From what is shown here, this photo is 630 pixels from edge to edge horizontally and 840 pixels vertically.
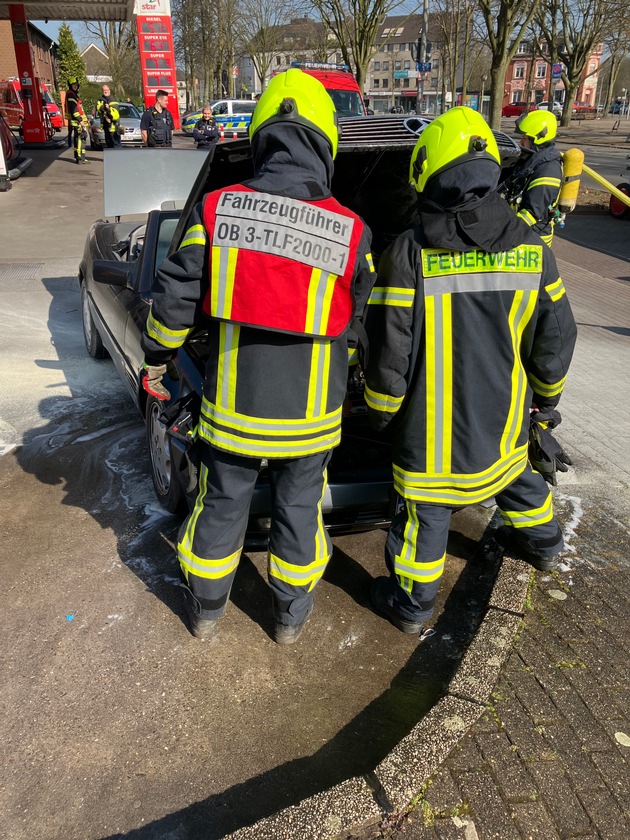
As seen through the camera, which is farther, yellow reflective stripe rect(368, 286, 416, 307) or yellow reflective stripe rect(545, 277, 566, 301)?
yellow reflective stripe rect(545, 277, 566, 301)

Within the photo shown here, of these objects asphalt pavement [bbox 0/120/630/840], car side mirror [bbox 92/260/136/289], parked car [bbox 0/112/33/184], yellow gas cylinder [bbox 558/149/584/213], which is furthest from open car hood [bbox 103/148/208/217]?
parked car [bbox 0/112/33/184]

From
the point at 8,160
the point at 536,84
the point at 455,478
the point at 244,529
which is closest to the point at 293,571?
the point at 244,529

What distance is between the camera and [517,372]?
2709mm

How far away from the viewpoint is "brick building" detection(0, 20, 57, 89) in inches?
1811

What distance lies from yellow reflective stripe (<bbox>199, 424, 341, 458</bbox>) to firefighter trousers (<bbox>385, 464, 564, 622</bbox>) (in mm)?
533

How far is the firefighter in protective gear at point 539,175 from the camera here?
570 cm

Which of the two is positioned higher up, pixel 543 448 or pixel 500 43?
pixel 500 43

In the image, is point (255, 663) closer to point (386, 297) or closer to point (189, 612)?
point (189, 612)

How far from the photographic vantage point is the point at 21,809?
218cm

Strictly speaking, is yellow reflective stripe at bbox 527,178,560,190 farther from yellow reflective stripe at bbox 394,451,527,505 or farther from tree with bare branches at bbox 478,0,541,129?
tree with bare branches at bbox 478,0,541,129

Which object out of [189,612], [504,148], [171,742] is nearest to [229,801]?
[171,742]

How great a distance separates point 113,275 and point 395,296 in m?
2.12

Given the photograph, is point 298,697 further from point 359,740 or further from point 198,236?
point 198,236

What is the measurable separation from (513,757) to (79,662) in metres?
1.67
